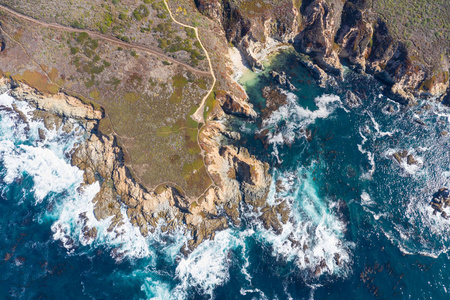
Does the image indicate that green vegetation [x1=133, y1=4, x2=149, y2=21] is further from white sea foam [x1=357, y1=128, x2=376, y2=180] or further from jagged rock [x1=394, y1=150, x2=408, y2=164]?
jagged rock [x1=394, y1=150, x2=408, y2=164]

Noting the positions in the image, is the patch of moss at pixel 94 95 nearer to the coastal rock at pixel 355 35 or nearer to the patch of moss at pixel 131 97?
the patch of moss at pixel 131 97

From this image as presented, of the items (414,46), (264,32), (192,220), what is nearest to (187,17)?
(264,32)

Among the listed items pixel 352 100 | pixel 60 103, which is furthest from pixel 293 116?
pixel 60 103

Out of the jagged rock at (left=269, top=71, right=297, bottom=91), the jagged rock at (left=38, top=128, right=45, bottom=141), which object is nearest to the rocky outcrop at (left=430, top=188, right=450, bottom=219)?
the jagged rock at (left=269, top=71, right=297, bottom=91)

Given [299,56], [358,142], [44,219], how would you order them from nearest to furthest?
1. [44,219]
2. [358,142]
3. [299,56]

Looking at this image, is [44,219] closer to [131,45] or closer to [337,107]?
[131,45]

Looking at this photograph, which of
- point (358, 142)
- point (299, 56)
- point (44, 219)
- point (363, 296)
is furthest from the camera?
point (299, 56)
